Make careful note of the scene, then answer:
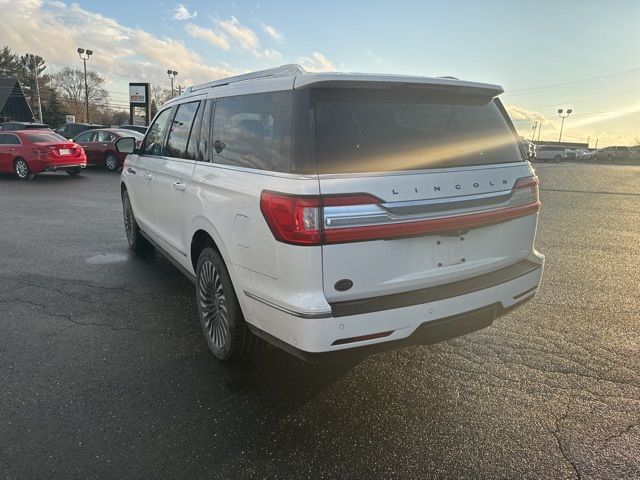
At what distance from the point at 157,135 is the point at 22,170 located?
1313 centimetres

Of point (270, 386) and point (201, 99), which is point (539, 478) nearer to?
point (270, 386)

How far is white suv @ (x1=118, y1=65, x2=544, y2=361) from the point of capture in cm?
238

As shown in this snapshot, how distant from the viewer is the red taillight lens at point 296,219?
7.60 ft

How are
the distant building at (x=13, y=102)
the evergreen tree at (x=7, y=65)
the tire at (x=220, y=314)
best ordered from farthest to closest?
the evergreen tree at (x=7, y=65) < the distant building at (x=13, y=102) < the tire at (x=220, y=314)

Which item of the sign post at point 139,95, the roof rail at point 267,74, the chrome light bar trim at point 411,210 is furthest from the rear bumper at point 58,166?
the sign post at point 139,95

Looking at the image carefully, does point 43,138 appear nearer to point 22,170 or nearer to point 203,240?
point 22,170

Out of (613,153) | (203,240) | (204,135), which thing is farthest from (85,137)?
(613,153)

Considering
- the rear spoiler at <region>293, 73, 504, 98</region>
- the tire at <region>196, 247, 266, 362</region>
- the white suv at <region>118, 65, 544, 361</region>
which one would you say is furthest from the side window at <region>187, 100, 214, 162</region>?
the rear spoiler at <region>293, 73, 504, 98</region>

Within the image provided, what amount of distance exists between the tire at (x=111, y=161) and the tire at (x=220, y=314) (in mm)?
16093

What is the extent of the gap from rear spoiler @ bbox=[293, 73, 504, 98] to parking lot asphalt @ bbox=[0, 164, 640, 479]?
188 centimetres

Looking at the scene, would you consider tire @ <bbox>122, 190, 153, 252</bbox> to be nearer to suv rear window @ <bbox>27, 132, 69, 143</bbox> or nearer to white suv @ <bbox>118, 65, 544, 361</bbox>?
white suv @ <bbox>118, 65, 544, 361</bbox>

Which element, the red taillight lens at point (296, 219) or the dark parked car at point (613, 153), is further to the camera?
the dark parked car at point (613, 153)

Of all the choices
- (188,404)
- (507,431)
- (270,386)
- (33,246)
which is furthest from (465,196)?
(33,246)

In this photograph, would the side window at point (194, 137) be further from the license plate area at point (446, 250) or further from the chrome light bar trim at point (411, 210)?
the license plate area at point (446, 250)
